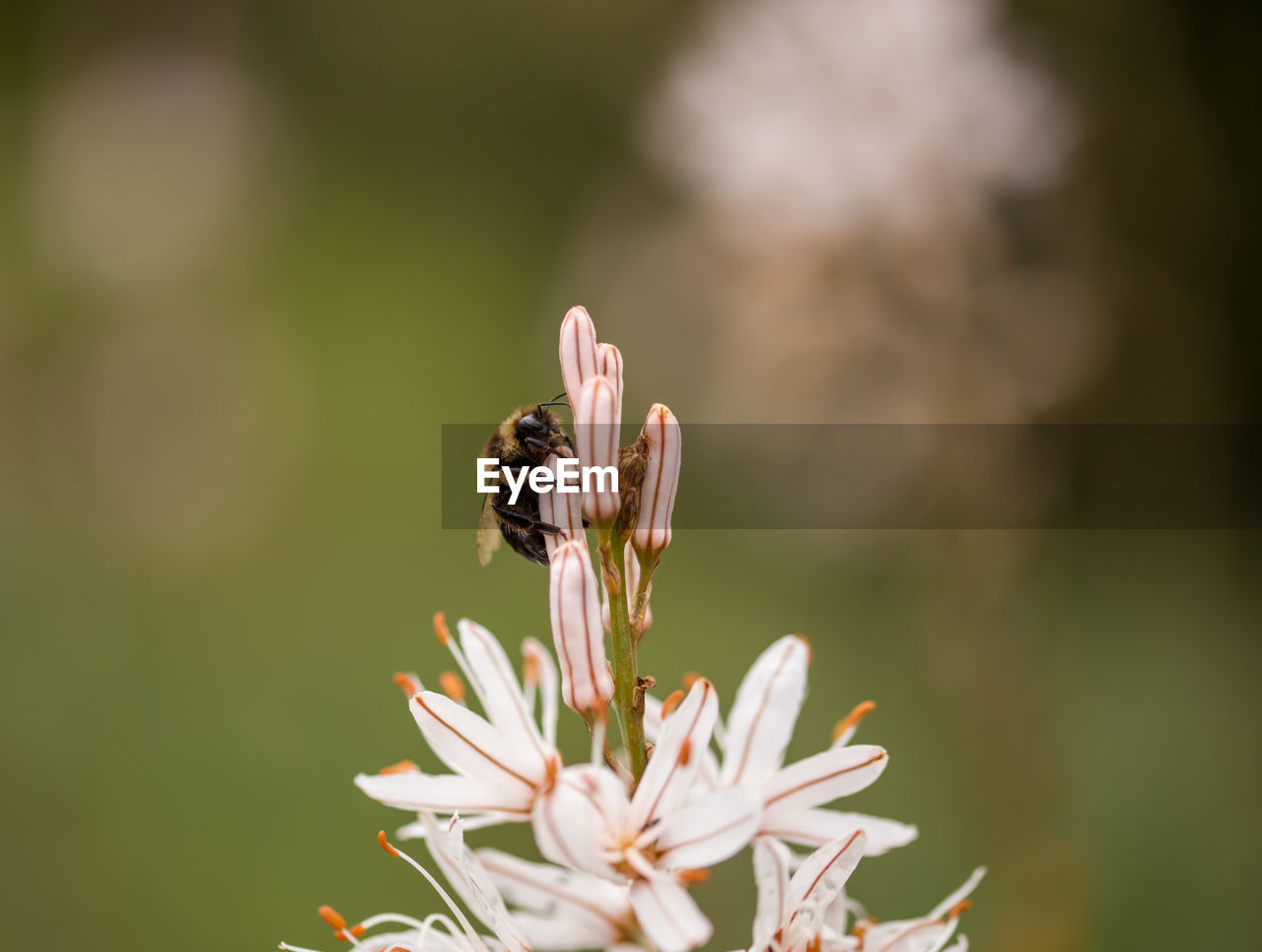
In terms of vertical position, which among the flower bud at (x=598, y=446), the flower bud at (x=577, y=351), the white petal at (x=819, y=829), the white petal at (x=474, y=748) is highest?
the flower bud at (x=577, y=351)

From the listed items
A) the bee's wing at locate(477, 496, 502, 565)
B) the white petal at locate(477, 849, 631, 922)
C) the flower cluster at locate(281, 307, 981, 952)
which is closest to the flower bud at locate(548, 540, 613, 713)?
the flower cluster at locate(281, 307, 981, 952)

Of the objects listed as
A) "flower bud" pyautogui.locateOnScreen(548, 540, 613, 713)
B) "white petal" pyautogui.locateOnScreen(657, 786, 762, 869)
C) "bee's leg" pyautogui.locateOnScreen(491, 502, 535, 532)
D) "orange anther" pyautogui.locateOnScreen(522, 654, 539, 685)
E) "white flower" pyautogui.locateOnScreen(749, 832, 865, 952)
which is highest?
"bee's leg" pyautogui.locateOnScreen(491, 502, 535, 532)

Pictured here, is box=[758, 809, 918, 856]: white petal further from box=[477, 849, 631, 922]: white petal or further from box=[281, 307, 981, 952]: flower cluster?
box=[477, 849, 631, 922]: white petal

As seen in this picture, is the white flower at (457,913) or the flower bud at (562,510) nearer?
the white flower at (457,913)

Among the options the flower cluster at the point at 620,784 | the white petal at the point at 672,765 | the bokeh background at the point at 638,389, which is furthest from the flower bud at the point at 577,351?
the bokeh background at the point at 638,389

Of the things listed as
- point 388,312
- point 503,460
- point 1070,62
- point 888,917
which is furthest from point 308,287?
point 503,460

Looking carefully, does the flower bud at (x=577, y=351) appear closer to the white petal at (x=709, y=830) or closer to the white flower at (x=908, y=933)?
the white petal at (x=709, y=830)

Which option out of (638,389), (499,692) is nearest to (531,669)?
(499,692)

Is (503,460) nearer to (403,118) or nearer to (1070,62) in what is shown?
(1070,62)
